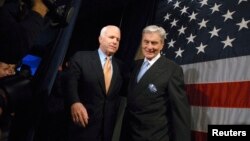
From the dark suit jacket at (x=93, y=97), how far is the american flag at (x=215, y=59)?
54cm

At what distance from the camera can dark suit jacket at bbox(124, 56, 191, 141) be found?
1.62 m

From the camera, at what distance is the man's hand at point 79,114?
1.61 meters

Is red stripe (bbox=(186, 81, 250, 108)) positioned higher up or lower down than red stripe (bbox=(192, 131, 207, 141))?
higher up

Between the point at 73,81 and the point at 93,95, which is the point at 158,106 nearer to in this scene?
the point at 93,95

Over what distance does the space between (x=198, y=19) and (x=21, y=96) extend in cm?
158

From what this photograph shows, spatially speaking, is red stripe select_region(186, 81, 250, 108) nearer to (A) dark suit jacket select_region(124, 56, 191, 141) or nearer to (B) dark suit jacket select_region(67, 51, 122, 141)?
(A) dark suit jacket select_region(124, 56, 191, 141)

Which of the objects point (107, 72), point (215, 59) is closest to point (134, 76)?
point (107, 72)

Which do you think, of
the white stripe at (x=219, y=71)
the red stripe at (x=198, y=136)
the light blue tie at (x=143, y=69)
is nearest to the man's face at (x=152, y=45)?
the light blue tie at (x=143, y=69)

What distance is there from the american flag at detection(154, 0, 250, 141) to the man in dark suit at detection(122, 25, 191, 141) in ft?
0.85

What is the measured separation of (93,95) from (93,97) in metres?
0.01

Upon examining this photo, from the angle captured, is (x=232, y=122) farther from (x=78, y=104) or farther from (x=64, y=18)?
(x=64, y=18)

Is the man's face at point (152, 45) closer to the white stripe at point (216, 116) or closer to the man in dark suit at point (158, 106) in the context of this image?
the man in dark suit at point (158, 106)

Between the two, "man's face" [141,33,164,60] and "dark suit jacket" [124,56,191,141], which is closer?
"dark suit jacket" [124,56,191,141]

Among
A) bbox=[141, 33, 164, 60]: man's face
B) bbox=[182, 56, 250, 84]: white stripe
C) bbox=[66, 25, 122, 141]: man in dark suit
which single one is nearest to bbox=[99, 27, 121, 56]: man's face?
bbox=[66, 25, 122, 141]: man in dark suit
